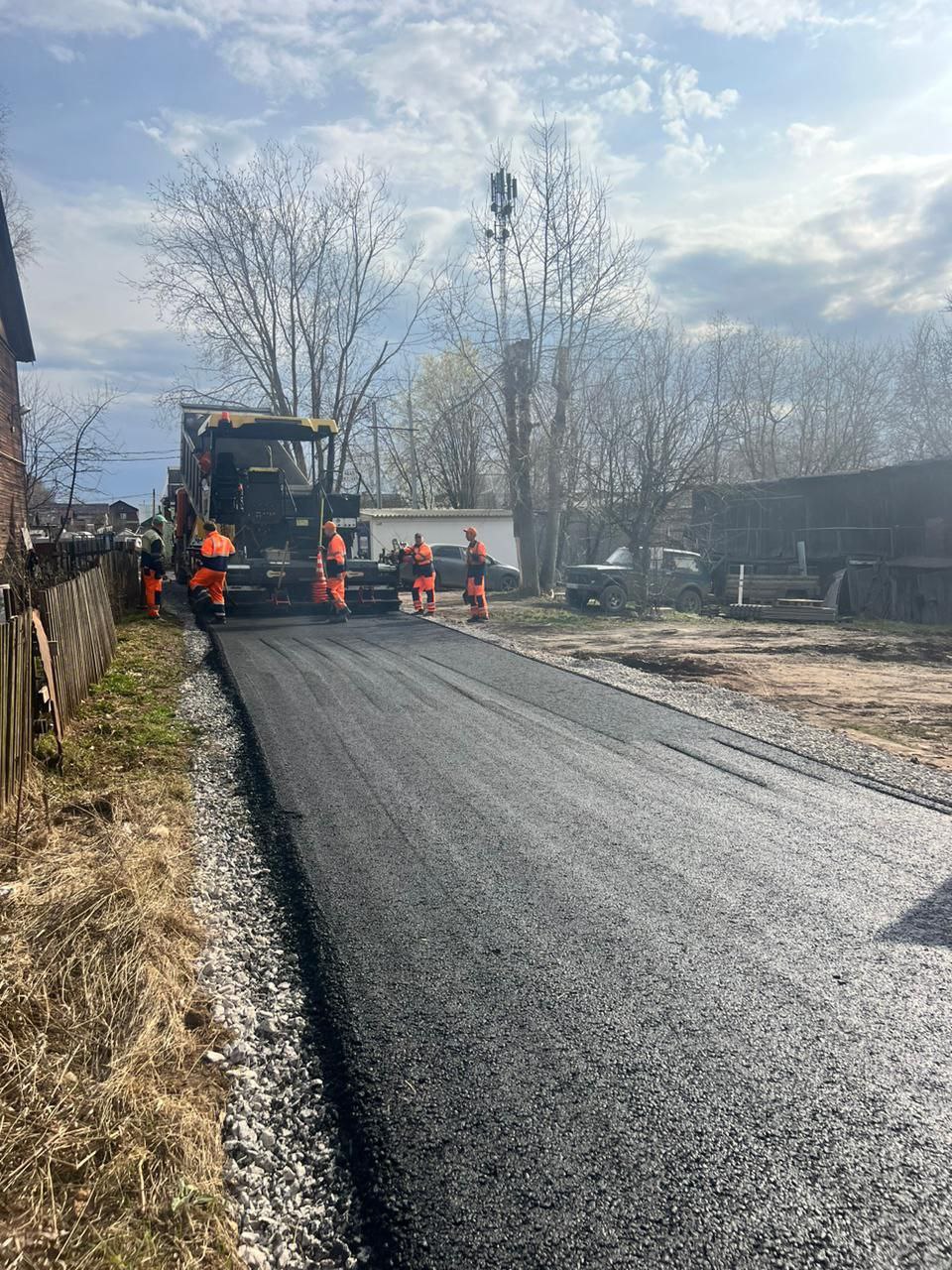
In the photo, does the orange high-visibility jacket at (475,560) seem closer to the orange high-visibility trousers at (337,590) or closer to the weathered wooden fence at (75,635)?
the orange high-visibility trousers at (337,590)

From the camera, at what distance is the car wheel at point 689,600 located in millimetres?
23141

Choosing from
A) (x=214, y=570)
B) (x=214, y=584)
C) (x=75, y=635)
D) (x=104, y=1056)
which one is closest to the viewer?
(x=104, y=1056)

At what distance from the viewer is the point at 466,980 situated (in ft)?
12.9

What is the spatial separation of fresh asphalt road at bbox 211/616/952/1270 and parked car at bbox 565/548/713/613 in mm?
13533

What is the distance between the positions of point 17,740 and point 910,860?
223 inches

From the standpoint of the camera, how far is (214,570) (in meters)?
15.1

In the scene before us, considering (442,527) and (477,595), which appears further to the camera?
(442,527)

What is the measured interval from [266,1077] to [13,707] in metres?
3.47

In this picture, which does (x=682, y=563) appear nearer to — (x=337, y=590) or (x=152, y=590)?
(x=337, y=590)

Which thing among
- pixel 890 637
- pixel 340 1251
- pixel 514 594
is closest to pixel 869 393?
pixel 514 594

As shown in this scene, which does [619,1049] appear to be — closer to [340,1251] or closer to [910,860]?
[340,1251]

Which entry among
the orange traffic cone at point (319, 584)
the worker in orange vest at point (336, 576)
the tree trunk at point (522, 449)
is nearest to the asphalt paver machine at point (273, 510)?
the orange traffic cone at point (319, 584)

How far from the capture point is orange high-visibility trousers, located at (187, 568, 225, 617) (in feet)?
49.8

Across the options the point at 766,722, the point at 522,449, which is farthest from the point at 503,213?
the point at 766,722
